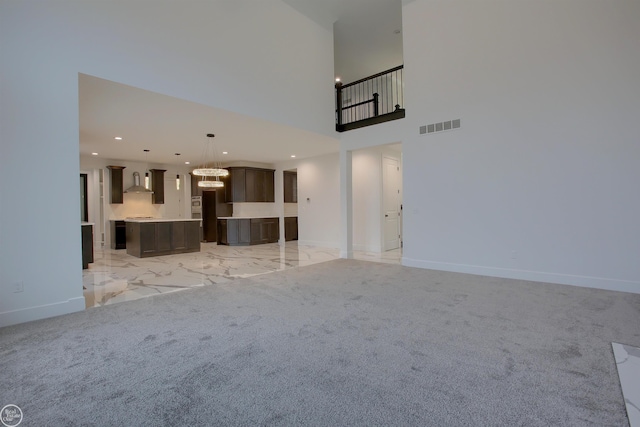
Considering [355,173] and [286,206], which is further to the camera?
[286,206]

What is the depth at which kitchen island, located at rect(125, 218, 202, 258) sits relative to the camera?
7008 mm

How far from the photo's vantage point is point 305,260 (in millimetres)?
6438

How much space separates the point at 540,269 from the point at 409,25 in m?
4.83

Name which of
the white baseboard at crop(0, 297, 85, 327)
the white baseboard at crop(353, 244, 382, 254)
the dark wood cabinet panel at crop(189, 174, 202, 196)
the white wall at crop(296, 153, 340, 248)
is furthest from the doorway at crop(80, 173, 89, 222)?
the white baseboard at crop(353, 244, 382, 254)

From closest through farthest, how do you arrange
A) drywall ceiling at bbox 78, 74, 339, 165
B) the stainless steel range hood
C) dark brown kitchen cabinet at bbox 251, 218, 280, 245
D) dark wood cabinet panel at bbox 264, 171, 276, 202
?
drywall ceiling at bbox 78, 74, 339, 165 → the stainless steel range hood → dark brown kitchen cabinet at bbox 251, 218, 280, 245 → dark wood cabinet panel at bbox 264, 171, 276, 202

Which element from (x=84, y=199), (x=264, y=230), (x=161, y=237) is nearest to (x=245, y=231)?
(x=264, y=230)

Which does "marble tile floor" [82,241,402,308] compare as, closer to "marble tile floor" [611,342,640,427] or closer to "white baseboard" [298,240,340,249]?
"white baseboard" [298,240,340,249]

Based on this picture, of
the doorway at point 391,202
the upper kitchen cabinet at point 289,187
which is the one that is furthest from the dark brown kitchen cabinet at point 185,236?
the doorway at point 391,202

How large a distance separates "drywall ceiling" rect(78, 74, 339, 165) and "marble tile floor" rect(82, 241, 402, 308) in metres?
2.66

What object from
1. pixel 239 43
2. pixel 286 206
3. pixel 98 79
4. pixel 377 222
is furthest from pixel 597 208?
pixel 286 206

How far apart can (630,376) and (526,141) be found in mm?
3434

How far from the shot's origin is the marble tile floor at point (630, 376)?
5.18 feet

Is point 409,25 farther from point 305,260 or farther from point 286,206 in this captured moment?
point 286,206

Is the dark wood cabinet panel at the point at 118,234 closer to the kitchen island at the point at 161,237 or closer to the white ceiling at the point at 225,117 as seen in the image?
the kitchen island at the point at 161,237
